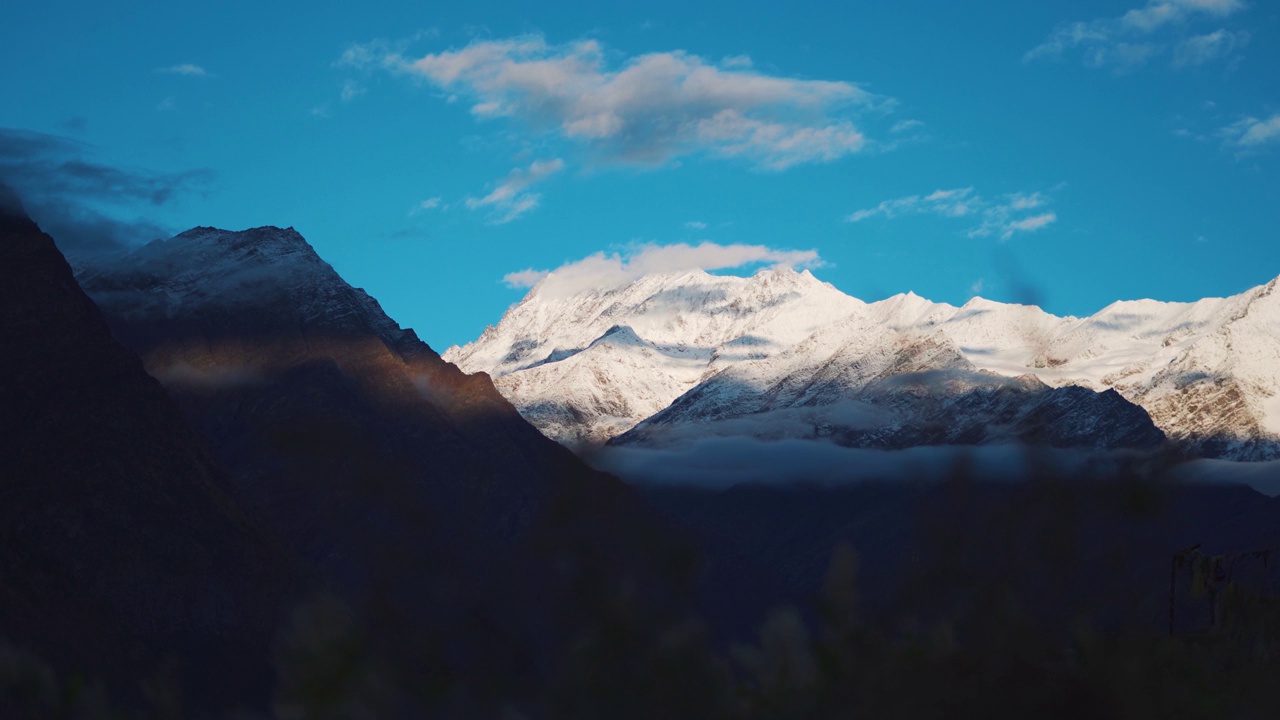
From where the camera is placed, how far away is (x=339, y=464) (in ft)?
43.0

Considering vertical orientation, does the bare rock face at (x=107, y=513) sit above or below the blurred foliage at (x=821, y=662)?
above

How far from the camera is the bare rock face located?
404 feet

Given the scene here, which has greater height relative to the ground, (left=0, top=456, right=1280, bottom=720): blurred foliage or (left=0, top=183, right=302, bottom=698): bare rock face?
(left=0, top=183, right=302, bottom=698): bare rock face

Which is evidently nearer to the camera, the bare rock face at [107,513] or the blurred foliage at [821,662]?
the blurred foliage at [821,662]

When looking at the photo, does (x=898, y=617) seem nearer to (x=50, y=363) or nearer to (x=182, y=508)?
(x=182, y=508)

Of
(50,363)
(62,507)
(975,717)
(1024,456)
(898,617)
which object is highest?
(50,363)

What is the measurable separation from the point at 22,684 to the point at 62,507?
144671 millimetres

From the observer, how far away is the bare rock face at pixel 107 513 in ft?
404

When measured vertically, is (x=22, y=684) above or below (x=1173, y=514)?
below

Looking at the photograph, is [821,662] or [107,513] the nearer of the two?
[821,662]

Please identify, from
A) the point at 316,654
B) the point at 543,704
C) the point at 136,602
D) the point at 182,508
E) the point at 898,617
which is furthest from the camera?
the point at 182,508

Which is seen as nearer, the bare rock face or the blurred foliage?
the blurred foliage

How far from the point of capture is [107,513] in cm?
14738

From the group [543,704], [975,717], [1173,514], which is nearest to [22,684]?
[543,704]
